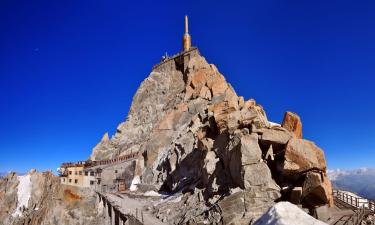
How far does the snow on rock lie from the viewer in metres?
8.83

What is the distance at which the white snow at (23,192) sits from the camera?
80.7 meters

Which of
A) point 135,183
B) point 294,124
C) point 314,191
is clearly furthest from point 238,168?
point 135,183

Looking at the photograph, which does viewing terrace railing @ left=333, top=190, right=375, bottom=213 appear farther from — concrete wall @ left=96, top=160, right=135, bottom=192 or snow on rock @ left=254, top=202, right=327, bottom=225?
concrete wall @ left=96, top=160, right=135, bottom=192

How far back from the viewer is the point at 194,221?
30.1 metres

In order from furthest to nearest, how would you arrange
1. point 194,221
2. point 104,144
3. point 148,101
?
point 104,144 < point 148,101 < point 194,221

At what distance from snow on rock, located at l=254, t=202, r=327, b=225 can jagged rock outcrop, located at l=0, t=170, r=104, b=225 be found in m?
57.1

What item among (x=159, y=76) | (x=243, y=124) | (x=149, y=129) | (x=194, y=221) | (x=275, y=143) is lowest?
(x=194, y=221)

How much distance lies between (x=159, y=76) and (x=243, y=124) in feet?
217

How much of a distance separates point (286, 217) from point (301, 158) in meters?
20.8

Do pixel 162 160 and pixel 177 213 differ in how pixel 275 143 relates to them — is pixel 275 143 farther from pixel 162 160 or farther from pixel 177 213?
pixel 162 160

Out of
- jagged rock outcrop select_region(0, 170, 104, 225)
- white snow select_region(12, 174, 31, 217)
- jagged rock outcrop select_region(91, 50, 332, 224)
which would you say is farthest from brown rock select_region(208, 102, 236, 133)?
white snow select_region(12, 174, 31, 217)

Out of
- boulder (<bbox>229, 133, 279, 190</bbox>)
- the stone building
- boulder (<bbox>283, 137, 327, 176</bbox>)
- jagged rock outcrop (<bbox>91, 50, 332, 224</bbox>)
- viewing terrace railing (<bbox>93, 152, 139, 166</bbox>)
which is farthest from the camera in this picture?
the stone building

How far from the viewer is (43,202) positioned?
256 feet

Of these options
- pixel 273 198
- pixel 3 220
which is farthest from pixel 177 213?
pixel 3 220
